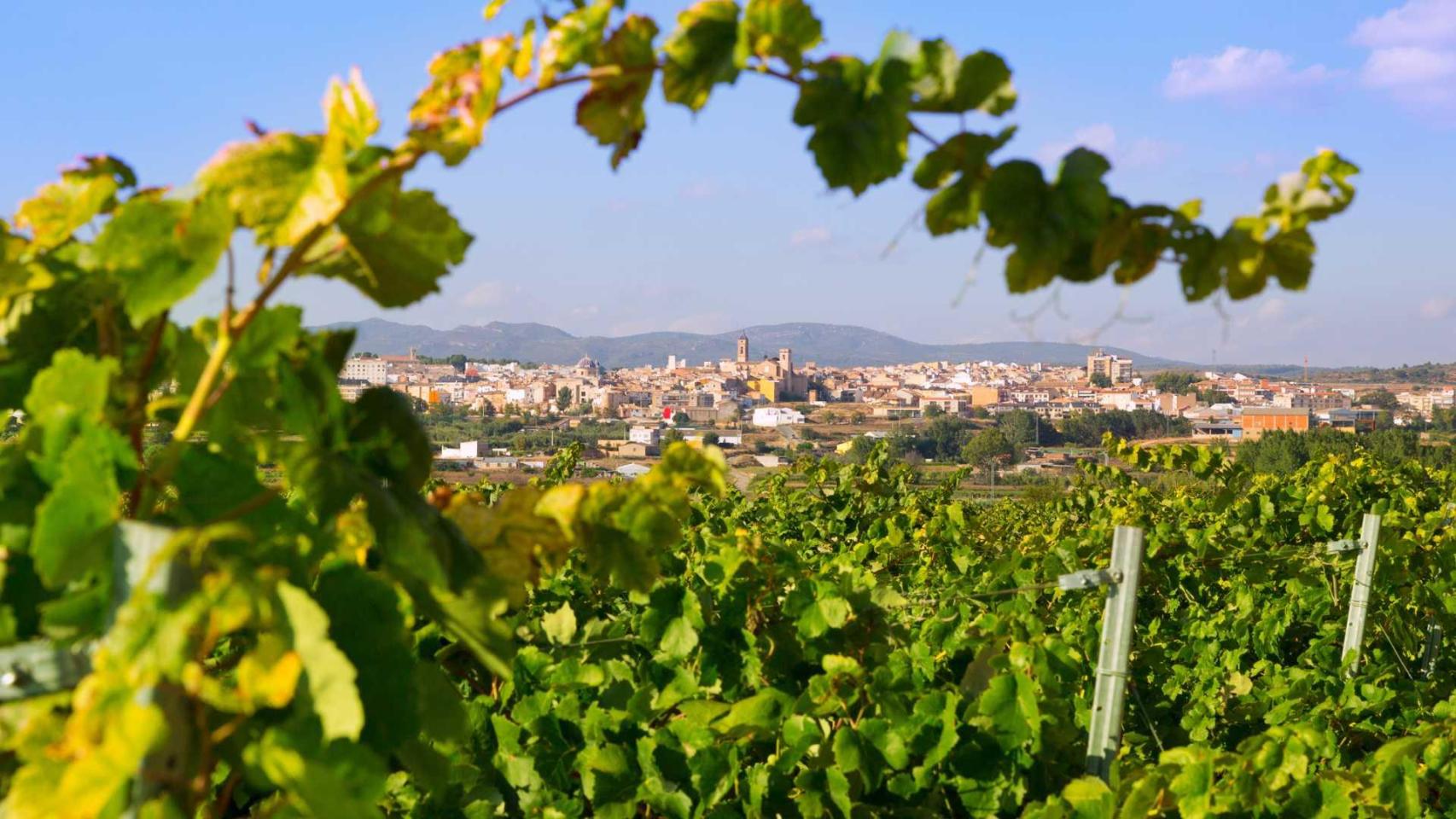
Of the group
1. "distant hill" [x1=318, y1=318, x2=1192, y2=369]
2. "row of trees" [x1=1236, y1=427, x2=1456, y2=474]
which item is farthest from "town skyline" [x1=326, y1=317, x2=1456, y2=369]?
"row of trees" [x1=1236, y1=427, x2=1456, y2=474]

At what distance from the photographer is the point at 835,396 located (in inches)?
3467

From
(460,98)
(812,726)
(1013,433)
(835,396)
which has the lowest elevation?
(1013,433)

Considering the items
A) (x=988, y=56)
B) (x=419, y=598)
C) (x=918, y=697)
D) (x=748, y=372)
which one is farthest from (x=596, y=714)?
(x=748, y=372)

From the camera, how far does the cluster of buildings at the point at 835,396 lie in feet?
215

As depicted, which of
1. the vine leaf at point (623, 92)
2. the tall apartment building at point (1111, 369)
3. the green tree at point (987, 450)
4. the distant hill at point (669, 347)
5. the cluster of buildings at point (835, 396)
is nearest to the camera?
the vine leaf at point (623, 92)

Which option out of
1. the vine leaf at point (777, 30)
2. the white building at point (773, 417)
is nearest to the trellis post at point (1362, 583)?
the vine leaf at point (777, 30)

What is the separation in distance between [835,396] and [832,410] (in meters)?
12.6

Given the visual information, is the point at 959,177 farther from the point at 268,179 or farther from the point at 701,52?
the point at 268,179

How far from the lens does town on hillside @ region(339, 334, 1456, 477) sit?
160ft

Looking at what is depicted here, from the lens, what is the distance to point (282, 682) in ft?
2.62

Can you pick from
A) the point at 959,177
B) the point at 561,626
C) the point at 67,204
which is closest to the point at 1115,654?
the point at 561,626

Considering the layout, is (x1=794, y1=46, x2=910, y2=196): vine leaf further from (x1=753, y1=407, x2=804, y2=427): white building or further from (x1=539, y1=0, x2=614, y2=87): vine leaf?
(x1=753, y1=407, x2=804, y2=427): white building

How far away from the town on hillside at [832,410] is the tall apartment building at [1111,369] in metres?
0.66

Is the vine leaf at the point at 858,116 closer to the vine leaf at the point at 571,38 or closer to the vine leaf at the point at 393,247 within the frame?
the vine leaf at the point at 571,38
